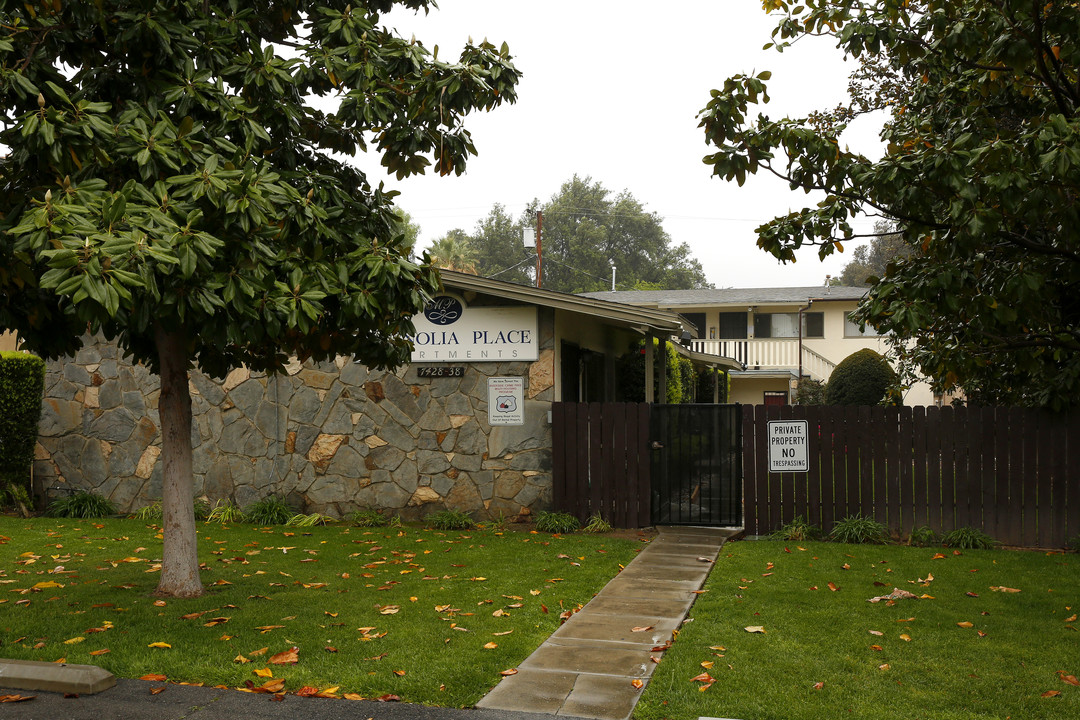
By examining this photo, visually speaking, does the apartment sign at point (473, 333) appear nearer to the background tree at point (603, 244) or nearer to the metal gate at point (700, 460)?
the metal gate at point (700, 460)

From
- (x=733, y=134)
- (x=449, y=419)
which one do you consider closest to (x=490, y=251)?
(x=449, y=419)

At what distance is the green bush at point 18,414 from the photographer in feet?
40.4

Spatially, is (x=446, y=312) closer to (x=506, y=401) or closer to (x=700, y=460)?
(x=506, y=401)

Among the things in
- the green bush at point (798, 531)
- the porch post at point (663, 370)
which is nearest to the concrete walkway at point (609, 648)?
the green bush at point (798, 531)

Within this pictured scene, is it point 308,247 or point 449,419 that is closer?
point 308,247

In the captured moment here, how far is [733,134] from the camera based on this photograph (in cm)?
725

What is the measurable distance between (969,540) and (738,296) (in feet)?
72.9

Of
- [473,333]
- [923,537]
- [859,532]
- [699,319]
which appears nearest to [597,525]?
[473,333]

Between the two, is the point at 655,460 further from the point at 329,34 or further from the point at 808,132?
the point at 329,34

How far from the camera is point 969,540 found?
33.9 ft

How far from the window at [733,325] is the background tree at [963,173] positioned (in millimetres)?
23340

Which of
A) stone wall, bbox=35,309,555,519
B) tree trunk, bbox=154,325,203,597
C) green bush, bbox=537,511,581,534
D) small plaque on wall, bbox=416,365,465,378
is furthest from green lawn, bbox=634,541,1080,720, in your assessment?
small plaque on wall, bbox=416,365,465,378

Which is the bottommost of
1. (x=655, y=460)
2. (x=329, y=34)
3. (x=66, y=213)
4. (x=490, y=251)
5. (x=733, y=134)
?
(x=655, y=460)

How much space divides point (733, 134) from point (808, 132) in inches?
25.1
